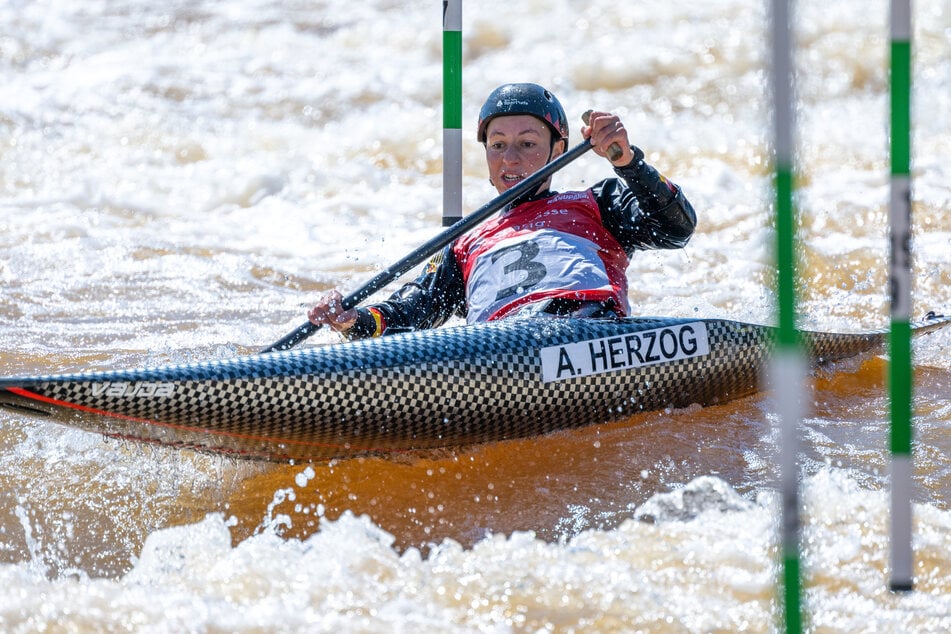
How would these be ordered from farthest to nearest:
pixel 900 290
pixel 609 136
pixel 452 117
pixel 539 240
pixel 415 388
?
pixel 452 117, pixel 539 240, pixel 609 136, pixel 415 388, pixel 900 290

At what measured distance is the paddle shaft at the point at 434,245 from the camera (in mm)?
3639

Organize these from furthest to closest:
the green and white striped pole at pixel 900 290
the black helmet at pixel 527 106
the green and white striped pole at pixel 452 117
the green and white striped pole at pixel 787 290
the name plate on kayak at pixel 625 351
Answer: the green and white striped pole at pixel 452 117 < the black helmet at pixel 527 106 < the name plate on kayak at pixel 625 351 < the green and white striped pole at pixel 900 290 < the green and white striped pole at pixel 787 290

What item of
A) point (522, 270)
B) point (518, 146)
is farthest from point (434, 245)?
point (518, 146)

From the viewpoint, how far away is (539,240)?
363 centimetres

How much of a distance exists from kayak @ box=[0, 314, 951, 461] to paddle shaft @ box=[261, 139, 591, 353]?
1.79 feet

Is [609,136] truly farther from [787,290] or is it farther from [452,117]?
[787,290]

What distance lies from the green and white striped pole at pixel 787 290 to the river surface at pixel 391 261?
0.14 feet

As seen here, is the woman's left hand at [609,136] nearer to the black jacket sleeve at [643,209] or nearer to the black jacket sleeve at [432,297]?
the black jacket sleeve at [643,209]

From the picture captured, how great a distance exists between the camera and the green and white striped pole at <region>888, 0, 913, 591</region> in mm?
1643


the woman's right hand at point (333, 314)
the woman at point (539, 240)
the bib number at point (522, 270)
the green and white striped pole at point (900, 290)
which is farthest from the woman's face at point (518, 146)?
the green and white striped pole at point (900, 290)

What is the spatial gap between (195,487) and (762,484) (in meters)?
1.46

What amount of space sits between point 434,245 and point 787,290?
2.26m

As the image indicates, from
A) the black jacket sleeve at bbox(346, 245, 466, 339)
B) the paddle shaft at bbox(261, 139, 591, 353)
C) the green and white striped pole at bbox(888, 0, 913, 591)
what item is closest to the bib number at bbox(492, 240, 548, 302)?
the paddle shaft at bbox(261, 139, 591, 353)

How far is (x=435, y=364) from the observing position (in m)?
3.05
